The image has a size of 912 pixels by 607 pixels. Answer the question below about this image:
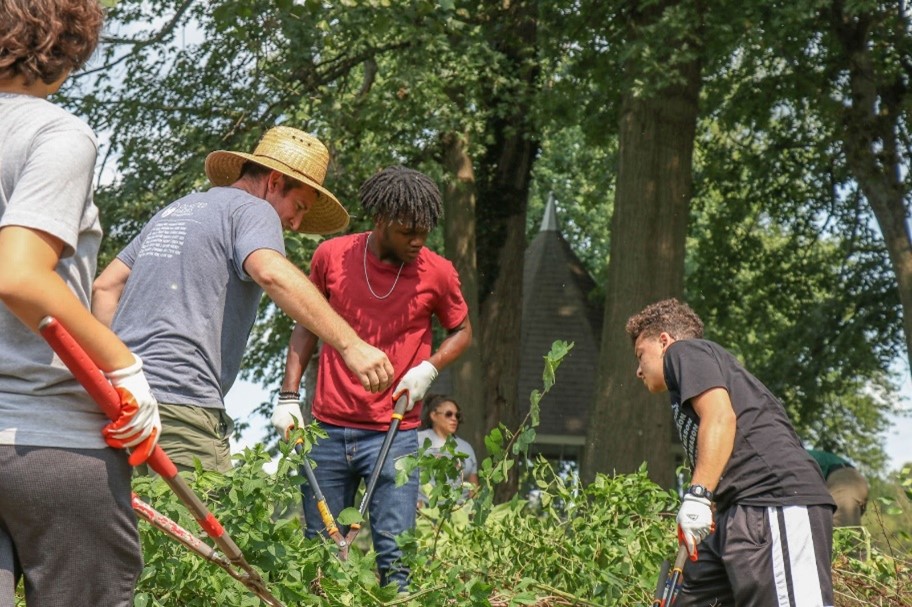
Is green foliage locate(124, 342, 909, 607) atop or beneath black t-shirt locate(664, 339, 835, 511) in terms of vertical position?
beneath

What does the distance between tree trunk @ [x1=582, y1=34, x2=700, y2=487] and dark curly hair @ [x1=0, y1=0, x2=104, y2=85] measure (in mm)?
8888

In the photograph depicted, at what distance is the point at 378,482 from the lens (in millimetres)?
5246

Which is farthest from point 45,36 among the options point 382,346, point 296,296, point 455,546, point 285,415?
point 455,546

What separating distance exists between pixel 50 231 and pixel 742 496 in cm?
293

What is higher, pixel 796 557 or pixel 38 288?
pixel 38 288

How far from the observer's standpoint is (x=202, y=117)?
47.1 ft

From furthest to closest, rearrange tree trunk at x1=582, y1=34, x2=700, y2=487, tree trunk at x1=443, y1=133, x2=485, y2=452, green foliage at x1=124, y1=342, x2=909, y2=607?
1. tree trunk at x1=443, y1=133, x2=485, y2=452
2. tree trunk at x1=582, y1=34, x2=700, y2=487
3. green foliage at x1=124, y1=342, x2=909, y2=607

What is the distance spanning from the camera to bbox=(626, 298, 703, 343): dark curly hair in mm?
5000

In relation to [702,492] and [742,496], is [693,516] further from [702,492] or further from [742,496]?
[742,496]

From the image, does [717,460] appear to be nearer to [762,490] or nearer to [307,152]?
[762,490]

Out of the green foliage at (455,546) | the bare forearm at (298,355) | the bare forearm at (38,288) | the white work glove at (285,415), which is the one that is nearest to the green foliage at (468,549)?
the green foliage at (455,546)

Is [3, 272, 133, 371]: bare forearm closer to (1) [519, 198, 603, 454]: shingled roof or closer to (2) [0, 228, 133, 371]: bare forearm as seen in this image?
(2) [0, 228, 133, 371]: bare forearm

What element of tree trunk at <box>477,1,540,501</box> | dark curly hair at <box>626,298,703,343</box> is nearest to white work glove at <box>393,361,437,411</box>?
dark curly hair at <box>626,298,703,343</box>

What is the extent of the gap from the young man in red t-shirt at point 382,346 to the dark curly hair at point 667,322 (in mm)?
793
